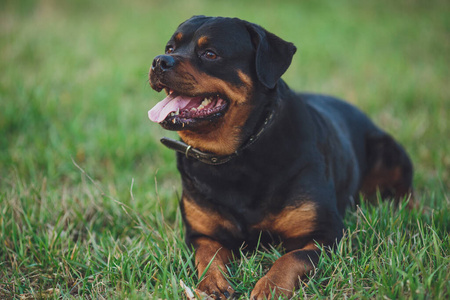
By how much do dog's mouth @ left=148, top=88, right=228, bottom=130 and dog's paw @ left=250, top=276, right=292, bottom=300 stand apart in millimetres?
892

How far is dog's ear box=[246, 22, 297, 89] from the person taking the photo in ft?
8.08

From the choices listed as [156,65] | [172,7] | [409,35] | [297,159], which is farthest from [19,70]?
[409,35]

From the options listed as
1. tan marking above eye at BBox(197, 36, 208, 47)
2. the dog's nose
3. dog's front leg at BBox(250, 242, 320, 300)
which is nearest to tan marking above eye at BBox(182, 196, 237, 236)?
dog's front leg at BBox(250, 242, 320, 300)

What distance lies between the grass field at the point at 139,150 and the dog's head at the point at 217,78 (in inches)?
20.7

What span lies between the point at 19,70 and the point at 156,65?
15.0ft

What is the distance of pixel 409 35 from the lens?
28.0 ft

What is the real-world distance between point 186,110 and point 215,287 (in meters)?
0.94

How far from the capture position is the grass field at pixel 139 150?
225cm

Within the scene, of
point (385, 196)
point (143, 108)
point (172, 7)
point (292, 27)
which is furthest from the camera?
point (172, 7)

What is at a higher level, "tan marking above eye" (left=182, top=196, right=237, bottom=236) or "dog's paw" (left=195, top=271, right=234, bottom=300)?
"tan marking above eye" (left=182, top=196, right=237, bottom=236)

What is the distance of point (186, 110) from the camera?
2.44 metres

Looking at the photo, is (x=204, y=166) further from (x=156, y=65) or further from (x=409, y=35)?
(x=409, y=35)

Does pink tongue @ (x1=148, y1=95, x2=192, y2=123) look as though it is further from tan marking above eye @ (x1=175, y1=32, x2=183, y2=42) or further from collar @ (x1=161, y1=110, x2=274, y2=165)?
tan marking above eye @ (x1=175, y1=32, x2=183, y2=42)

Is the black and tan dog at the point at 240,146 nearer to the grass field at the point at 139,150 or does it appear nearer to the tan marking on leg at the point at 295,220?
the tan marking on leg at the point at 295,220
